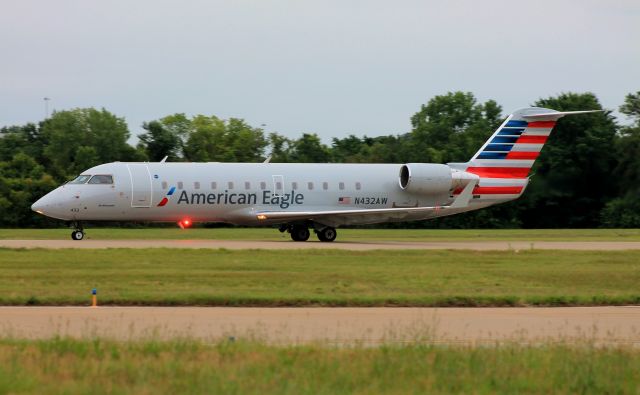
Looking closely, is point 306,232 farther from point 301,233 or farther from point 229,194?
point 229,194

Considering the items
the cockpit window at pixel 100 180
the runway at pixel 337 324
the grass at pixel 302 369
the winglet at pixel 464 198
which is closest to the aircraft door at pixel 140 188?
the cockpit window at pixel 100 180

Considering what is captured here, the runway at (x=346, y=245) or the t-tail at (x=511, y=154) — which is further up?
the t-tail at (x=511, y=154)

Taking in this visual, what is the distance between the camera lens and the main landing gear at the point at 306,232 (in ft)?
143

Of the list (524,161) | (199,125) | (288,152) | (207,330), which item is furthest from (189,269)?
(199,125)

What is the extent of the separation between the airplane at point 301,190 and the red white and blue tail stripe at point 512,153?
4 cm

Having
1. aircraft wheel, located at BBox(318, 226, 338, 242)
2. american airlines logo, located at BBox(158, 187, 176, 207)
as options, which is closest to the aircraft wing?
aircraft wheel, located at BBox(318, 226, 338, 242)

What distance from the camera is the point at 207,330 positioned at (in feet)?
54.4

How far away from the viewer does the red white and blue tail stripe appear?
46.9 m

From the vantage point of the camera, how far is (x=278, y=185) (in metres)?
44.1

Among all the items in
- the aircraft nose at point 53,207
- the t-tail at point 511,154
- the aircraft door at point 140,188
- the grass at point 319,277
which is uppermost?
the t-tail at point 511,154

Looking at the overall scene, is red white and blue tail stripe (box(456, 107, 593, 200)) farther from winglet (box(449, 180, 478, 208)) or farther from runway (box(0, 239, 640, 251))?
winglet (box(449, 180, 478, 208))

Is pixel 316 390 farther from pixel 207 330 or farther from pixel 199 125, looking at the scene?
pixel 199 125

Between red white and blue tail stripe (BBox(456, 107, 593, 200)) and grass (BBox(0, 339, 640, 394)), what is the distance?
32748 mm

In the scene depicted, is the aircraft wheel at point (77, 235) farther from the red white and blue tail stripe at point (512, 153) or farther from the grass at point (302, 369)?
the grass at point (302, 369)
